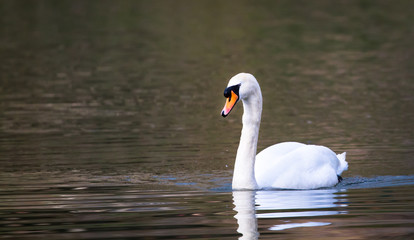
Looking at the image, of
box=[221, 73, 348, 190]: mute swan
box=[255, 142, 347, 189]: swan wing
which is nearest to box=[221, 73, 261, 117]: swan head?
box=[221, 73, 348, 190]: mute swan

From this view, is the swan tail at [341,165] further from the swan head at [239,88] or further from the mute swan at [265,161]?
the swan head at [239,88]

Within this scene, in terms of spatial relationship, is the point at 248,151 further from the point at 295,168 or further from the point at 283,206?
the point at 283,206

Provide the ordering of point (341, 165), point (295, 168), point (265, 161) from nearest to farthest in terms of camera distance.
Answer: point (295, 168) < point (265, 161) < point (341, 165)

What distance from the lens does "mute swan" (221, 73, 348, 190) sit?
11.9 m

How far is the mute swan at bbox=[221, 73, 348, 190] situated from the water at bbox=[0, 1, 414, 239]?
0.87 ft

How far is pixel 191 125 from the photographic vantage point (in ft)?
61.5

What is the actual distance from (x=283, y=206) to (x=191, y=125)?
8.03 meters

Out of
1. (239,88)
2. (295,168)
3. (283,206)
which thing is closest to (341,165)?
(295,168)

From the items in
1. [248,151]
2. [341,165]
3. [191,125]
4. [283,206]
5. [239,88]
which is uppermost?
[239,88]

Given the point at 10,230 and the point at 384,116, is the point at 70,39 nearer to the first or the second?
the point at 384,116

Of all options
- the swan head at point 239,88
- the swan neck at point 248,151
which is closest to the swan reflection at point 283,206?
the swan neck at point 248,151

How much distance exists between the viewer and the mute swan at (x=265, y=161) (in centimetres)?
1189

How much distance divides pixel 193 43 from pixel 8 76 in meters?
10.3

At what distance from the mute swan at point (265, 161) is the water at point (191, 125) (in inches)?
10.4
